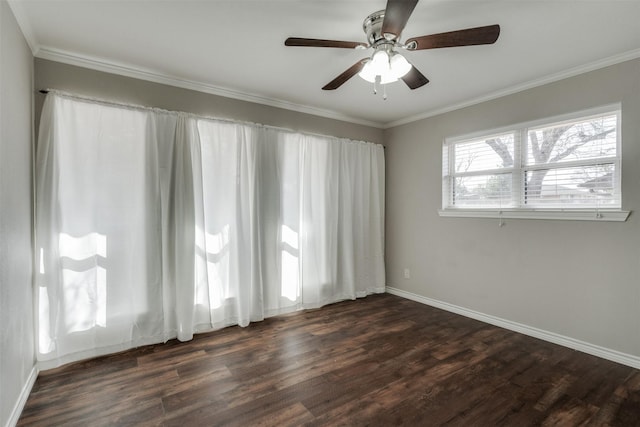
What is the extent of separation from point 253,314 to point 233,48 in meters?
2.63

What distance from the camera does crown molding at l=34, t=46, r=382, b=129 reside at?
2.54m

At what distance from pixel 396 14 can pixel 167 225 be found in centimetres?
251

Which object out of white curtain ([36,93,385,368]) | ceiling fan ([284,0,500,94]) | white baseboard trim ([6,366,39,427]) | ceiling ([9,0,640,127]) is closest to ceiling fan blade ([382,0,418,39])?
ceiling fan ([284,0,500,94])

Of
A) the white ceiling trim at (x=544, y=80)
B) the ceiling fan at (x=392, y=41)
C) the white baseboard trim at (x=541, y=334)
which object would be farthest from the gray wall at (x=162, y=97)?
the white baseboard trim at (x=541, y=334)

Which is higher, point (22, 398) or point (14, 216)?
point (14, 216)

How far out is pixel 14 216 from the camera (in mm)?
1931

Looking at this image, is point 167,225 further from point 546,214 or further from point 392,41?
point 546,214

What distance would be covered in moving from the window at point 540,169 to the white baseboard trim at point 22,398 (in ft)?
13.7

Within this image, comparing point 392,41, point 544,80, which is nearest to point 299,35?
point 392,41

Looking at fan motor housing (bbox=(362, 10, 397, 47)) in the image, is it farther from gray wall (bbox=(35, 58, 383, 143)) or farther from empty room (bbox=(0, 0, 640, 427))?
gray wall (bbox=(35, 58, 383, 143))

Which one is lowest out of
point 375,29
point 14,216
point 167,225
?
point 167,225

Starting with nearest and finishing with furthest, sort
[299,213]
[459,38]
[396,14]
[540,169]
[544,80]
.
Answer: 1. [396,14]
2. [459,38]
3. [544,80]
4. [540,169]
5. [299,213]

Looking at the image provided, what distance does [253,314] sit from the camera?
346 centimetres

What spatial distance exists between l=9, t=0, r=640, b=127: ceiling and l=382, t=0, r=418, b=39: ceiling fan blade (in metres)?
0.31
